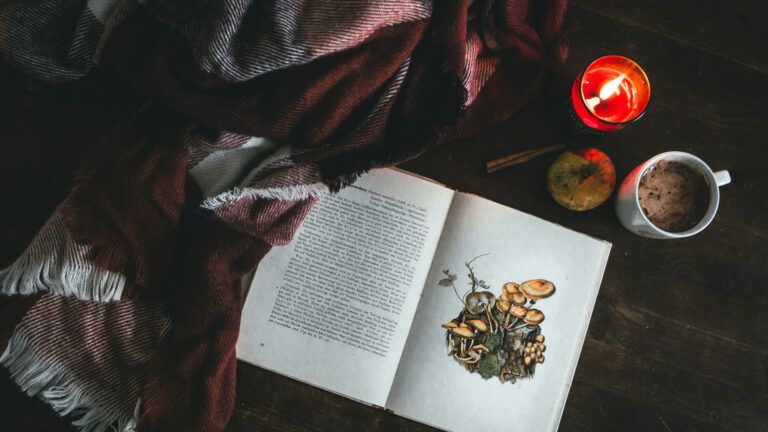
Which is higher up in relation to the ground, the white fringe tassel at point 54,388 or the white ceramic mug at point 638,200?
the white ceramic mug at point 638,200

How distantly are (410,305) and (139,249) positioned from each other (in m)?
0.31

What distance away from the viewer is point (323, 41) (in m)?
0.53

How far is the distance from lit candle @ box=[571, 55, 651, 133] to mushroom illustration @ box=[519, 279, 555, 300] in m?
0.18

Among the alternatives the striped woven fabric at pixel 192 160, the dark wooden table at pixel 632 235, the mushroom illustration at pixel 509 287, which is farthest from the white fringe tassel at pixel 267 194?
the mushroom illustration at pixel 509 287

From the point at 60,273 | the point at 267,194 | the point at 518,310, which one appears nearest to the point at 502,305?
the point at 518,310

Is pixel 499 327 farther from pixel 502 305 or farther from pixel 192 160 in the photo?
pixel 192 160

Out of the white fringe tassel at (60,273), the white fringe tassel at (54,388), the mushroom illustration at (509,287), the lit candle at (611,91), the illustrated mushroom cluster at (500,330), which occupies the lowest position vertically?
the white fringe tassel at (54,388)

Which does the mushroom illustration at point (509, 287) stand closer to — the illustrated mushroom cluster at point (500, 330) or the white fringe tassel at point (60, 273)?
the illustrated mushroom cluster at point (500, 330)

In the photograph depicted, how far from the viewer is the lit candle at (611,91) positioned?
590 mm

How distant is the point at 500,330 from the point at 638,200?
210mm

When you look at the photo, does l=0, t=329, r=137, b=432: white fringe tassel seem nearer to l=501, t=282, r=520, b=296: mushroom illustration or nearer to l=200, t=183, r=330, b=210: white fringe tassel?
l=200, t=183, r=330, b=210: white fringe tassel

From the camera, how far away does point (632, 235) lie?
632 millimetres

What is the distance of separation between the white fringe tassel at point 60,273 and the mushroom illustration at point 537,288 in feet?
1.48

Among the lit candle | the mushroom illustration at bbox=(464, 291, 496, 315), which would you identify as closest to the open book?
the mushroom illustration at bbox=(464, 291, 496, 315)
